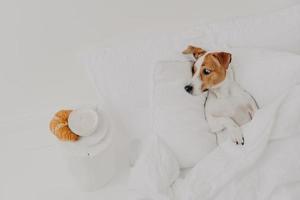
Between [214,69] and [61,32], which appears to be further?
[61,32]

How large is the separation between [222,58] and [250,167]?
0.28 metres

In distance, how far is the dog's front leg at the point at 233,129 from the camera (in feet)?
3.50

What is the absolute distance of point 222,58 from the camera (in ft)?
3.67

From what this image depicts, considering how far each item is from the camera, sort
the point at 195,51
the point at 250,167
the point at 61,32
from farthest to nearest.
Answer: the point at 61,32
the point at 195,51
the point at 250,167

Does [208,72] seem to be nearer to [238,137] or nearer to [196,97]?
[196,97]

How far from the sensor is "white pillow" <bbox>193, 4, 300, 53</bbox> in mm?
1229

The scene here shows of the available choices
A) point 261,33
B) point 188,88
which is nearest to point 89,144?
point 188,88

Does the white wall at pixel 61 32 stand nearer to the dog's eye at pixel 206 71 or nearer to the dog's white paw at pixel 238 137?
the dog's eye at pixel 206 71

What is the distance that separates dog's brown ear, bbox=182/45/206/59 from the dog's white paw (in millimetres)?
225

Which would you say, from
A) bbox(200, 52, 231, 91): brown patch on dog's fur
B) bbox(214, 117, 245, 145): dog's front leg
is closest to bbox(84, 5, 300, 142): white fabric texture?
bbox(200, 52, 231, 91): brown patch on dog's fur

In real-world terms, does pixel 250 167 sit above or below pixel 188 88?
below

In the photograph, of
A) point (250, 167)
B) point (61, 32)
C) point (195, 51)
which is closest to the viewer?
point (250, 167)

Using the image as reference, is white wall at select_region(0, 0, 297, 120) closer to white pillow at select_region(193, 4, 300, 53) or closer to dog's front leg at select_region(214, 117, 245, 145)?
white pillow at select_region(193, 4, 300, 53)

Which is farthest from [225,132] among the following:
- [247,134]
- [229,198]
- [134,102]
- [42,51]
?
[42,51]
